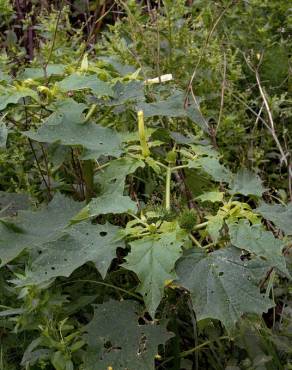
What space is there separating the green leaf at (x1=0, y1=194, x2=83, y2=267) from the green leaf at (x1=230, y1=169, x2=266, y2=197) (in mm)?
442

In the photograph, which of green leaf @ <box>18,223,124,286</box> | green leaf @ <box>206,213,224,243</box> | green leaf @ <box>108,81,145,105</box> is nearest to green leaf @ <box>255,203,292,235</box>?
green leaf @ <box>206,213,224,243</box>

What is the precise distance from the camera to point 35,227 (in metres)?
1.87

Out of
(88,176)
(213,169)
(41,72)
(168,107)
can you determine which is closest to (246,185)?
(213,169)

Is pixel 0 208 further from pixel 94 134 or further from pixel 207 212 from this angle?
pixel 207 212

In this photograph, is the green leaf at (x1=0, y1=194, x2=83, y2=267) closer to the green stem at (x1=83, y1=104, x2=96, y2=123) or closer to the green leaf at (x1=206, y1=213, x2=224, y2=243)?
the green stem at (x1=83, y1=104, x2=96, y2=123)

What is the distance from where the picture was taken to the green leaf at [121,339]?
1694 millimetres

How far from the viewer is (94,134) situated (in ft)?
6.27

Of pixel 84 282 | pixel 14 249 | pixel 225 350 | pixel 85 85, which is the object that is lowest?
pixel 225 350

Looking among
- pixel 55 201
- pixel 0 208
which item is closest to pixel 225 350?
pixel 55 201

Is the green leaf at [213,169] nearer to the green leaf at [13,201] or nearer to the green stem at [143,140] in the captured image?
the green stem at [143,140]

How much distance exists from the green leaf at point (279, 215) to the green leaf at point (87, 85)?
55 cm

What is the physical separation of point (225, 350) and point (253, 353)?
0.39 ft

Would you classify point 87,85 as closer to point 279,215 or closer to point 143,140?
point 143,140

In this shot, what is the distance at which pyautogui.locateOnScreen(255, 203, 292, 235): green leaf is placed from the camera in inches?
68.0
